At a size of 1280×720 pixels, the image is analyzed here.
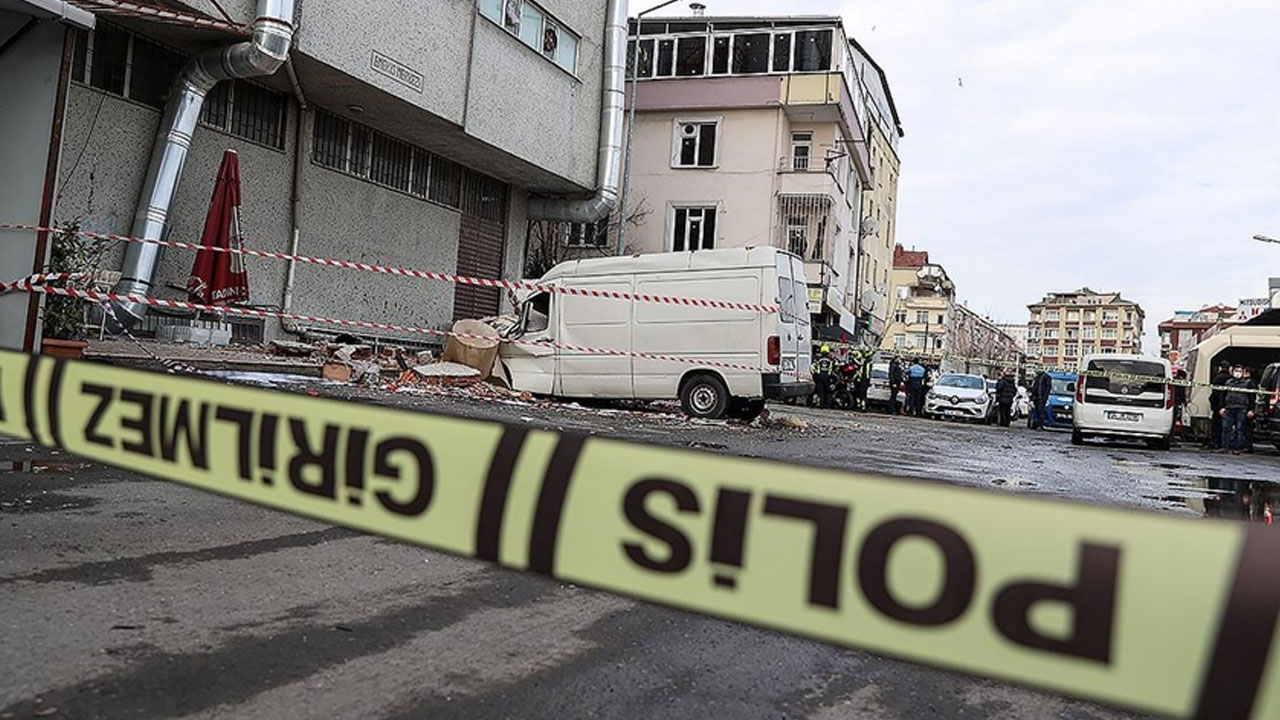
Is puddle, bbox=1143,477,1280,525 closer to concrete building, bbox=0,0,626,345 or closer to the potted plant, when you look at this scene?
the potted plant

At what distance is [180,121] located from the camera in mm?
13453

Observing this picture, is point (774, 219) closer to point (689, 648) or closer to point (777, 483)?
point (689, 648)

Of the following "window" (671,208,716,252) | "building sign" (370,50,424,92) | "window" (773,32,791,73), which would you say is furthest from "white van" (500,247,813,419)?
"window" (773,32,791,73)

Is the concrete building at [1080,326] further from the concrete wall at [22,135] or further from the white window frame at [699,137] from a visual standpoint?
the concrete wall at [22,135]

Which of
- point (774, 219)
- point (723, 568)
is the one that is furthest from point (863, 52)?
point (723, 568)

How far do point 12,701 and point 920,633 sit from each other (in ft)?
8.56

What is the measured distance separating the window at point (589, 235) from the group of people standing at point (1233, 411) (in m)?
16.9

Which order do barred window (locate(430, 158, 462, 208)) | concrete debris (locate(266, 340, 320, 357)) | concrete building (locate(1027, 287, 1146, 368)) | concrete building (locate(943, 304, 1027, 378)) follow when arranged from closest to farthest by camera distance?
concrete debris (locate(266, 340, 320, 357)), barred window (locate(430, 158, 462, 208)), concrete building (locate(943, 304, 1027, 378)), concrete building (locate(1027, 287, 1146, 368))

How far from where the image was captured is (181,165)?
1352 cm

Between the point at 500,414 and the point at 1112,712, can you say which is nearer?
the point at 1112,712

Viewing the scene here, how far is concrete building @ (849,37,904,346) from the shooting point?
40.0 metres

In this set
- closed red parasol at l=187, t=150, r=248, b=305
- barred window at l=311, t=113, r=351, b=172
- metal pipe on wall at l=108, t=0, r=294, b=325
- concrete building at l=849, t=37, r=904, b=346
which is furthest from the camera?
concrete building at l=849, t=37, r=904, b=346

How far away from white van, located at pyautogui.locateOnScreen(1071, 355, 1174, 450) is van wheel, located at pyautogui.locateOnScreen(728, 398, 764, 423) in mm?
7004

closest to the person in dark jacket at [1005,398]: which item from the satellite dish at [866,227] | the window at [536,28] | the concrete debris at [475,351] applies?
the satellite dish at [866,227]
